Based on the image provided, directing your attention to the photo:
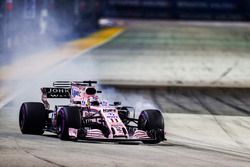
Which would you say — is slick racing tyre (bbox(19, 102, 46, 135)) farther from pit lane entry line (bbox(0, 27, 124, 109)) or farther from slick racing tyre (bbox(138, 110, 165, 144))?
pit lane entry line (bbox(0, 27, 124, 109))

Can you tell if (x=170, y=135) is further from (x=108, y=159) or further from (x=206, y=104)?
(x=206, y=104)

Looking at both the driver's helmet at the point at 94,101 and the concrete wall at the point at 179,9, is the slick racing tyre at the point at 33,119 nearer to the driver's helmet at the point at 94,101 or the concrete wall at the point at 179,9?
the driver's helmet at the point at 94,101

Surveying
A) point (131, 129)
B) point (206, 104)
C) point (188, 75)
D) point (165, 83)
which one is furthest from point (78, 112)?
point (188, 75)

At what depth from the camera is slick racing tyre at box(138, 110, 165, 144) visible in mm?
16719

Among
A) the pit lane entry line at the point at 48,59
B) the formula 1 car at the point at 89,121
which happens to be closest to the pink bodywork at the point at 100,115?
the formula 1 car at the point at 89,121

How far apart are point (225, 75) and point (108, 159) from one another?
2462cm

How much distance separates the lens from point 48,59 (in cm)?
4303

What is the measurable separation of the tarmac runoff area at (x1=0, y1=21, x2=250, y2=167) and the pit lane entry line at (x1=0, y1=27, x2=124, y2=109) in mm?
193

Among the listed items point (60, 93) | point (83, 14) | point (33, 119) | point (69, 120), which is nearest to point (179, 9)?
point (83, 14)

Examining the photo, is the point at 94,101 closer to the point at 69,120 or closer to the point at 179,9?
the point at 69,120

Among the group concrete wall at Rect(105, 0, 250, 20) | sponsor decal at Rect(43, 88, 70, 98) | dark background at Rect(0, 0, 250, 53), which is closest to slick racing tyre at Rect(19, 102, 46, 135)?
sponsor decal at Rect(43, 88, 70, 98)

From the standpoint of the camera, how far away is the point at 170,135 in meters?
18.5

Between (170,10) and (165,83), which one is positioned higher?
(170,10)

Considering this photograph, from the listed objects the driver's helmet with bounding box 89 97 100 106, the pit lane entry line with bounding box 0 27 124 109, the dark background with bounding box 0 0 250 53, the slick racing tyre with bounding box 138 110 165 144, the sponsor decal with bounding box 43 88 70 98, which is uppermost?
the dark background with bounding box 0 0 250 53
